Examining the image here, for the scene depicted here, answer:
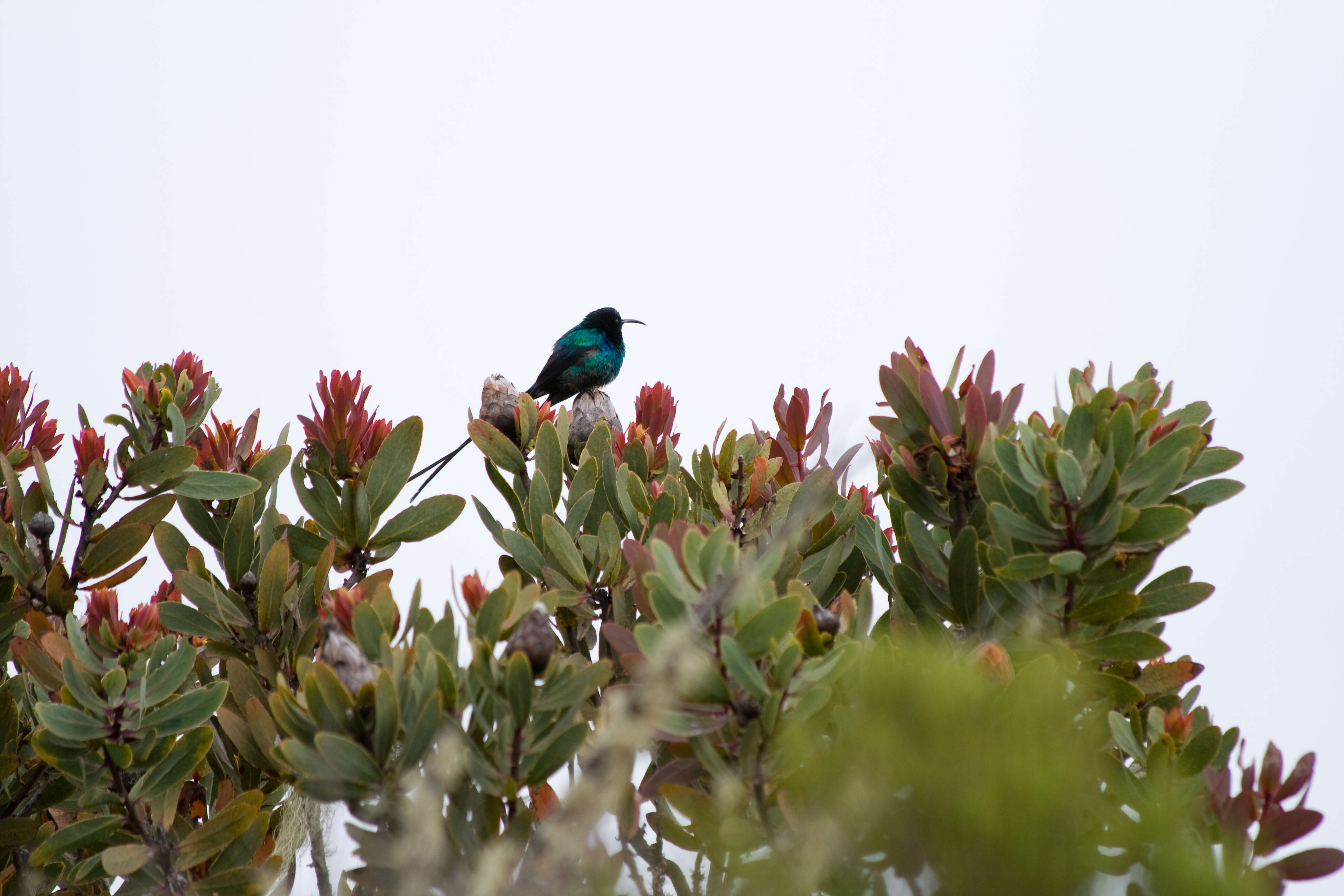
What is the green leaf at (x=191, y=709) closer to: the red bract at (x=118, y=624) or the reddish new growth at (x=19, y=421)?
the red bract at (x=118, y=624)

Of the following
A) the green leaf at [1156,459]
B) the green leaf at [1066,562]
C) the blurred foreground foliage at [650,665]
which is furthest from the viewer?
the green leaf at [1156,459]

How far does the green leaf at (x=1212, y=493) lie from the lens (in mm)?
2203

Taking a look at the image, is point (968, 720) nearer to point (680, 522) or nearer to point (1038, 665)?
point (1038, 665)

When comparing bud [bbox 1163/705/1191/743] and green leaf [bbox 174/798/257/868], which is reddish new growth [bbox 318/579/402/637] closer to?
green leaf [bbox 174/798/257/868]

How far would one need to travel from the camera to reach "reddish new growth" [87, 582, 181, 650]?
6.95 feet

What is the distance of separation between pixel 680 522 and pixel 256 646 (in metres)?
1.24

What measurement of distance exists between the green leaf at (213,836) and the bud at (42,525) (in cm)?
102

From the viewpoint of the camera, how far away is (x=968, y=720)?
124cm

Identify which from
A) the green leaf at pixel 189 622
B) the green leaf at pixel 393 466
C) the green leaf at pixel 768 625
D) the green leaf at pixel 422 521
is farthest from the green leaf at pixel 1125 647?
the green leaf at pixel 189 622

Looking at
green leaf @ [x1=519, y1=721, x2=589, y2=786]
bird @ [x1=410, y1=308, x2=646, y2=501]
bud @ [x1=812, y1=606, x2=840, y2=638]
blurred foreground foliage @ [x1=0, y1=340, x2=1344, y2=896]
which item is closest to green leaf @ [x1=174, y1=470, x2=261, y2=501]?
blurred foreground foliage @ [x1=0, y1=340, x2=1344, y2=896]

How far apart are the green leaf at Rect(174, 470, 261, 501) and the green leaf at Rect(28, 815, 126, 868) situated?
0.85m

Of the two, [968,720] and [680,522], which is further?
[680,522]

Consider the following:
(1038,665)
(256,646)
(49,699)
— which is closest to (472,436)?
(256,646)

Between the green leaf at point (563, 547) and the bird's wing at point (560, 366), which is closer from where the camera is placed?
the green leaf at point (563, 547)
